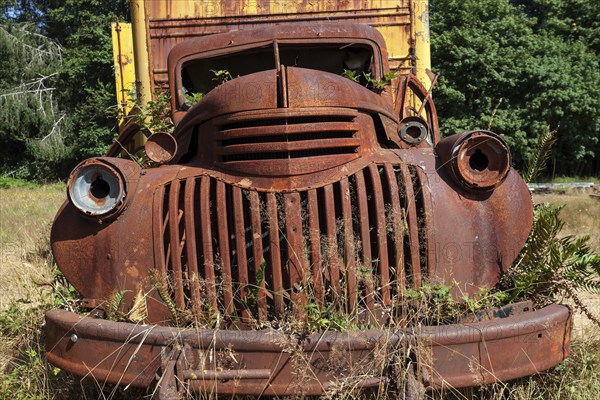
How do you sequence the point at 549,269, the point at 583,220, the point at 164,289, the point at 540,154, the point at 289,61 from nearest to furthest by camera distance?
the point at 164,289 → the point at 549,269 → the point at 540,154 → the point at 289,61 → the point at 583,220

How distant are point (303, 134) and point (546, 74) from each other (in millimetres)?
22337

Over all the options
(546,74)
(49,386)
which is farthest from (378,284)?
(546,74)

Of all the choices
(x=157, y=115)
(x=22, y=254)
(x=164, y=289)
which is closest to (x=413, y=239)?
(x=164, y=289)

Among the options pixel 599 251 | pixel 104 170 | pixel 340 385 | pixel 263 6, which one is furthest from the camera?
pixel 599 251

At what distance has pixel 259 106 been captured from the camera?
10.1 feet

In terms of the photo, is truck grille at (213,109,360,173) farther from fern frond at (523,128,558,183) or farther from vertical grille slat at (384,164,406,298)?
fern frond at (523,128,558,183)

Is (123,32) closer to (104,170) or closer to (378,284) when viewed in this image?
(104,170)

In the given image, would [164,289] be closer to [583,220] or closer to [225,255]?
[225,255]

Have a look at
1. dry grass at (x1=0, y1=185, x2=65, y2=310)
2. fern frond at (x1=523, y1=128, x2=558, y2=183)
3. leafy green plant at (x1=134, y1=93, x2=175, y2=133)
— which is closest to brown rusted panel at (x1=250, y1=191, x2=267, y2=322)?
dry grass at (x1=0, y1=185, x2=65, y2=310)

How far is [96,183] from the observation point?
3.13m

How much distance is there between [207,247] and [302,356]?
0.74 metres

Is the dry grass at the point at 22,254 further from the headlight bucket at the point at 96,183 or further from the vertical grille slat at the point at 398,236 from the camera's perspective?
the vertical grille slat at the point at 398,236

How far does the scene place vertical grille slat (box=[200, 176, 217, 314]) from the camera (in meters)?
2.86

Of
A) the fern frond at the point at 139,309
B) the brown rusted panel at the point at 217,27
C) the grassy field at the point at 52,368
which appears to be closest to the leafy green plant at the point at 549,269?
the grassy field at the point at 52,368
